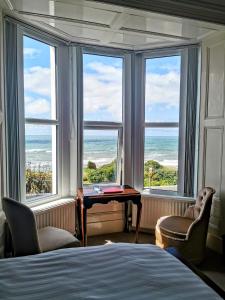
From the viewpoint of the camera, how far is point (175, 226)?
3109 mm

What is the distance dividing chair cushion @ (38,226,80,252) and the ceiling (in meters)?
2.25

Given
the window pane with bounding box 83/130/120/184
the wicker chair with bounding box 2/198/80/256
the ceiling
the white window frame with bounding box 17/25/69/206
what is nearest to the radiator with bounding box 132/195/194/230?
the window pane with bounding box 83/130/120/184

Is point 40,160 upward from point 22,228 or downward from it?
upward

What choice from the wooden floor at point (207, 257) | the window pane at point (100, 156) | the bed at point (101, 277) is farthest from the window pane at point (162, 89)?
the bed at point (101, 277)

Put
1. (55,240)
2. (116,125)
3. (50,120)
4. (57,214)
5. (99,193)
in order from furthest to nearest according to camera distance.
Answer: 1. (116,125)
2. (50,120)
3. (57,214)
4. (99,193)
5. (55,240)

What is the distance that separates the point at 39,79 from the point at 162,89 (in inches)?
69.2

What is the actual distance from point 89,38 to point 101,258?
2.84 meters

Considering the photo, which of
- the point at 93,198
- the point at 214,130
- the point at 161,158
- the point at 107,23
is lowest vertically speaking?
the point at 93,198

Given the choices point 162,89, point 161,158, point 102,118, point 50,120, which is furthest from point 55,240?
point 162,89

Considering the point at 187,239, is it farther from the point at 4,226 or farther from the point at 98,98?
the point at 98,98

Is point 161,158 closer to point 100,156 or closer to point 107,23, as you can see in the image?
point 100,156

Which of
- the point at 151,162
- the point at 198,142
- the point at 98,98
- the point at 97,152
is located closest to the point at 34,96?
the point at 98,98

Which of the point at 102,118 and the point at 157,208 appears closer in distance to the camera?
the point at 157,208

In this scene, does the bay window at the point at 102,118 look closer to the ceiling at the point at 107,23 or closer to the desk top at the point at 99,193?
the ceiling at the point at 107,23
